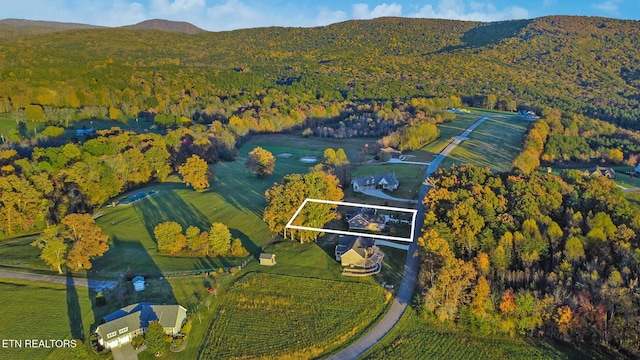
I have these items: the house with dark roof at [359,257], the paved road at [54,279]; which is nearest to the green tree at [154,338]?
the paved road at [54,279]

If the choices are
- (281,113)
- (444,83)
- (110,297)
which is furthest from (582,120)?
(110,297)

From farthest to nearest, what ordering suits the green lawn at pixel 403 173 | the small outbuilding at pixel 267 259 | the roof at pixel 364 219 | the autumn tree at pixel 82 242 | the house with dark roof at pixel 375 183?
the house with dark roof at pixel 375 183 → the green lawn at pixel 403 173 → the roof at pixel 364 219 → the small outbuilding at pixel 267 259 → the autumn tree at pixel 82 242

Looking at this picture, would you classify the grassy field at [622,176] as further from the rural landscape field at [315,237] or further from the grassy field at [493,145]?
the grassy field at [493,145]

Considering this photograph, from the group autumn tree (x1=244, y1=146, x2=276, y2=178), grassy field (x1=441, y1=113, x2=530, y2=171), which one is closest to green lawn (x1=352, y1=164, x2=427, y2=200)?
grassy field (x1=441, y1=113, x2=530, y2=171)

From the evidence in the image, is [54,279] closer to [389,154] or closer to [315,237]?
[315,237]

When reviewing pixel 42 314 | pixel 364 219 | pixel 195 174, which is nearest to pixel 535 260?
pixel 364 219

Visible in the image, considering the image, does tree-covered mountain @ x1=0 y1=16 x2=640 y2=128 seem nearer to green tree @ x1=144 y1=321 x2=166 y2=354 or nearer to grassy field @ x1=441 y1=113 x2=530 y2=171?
grassy field @ x1=441 y1=113 x2=530 y2=171

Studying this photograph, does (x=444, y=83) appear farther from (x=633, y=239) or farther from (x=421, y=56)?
(x=633, y=239)
